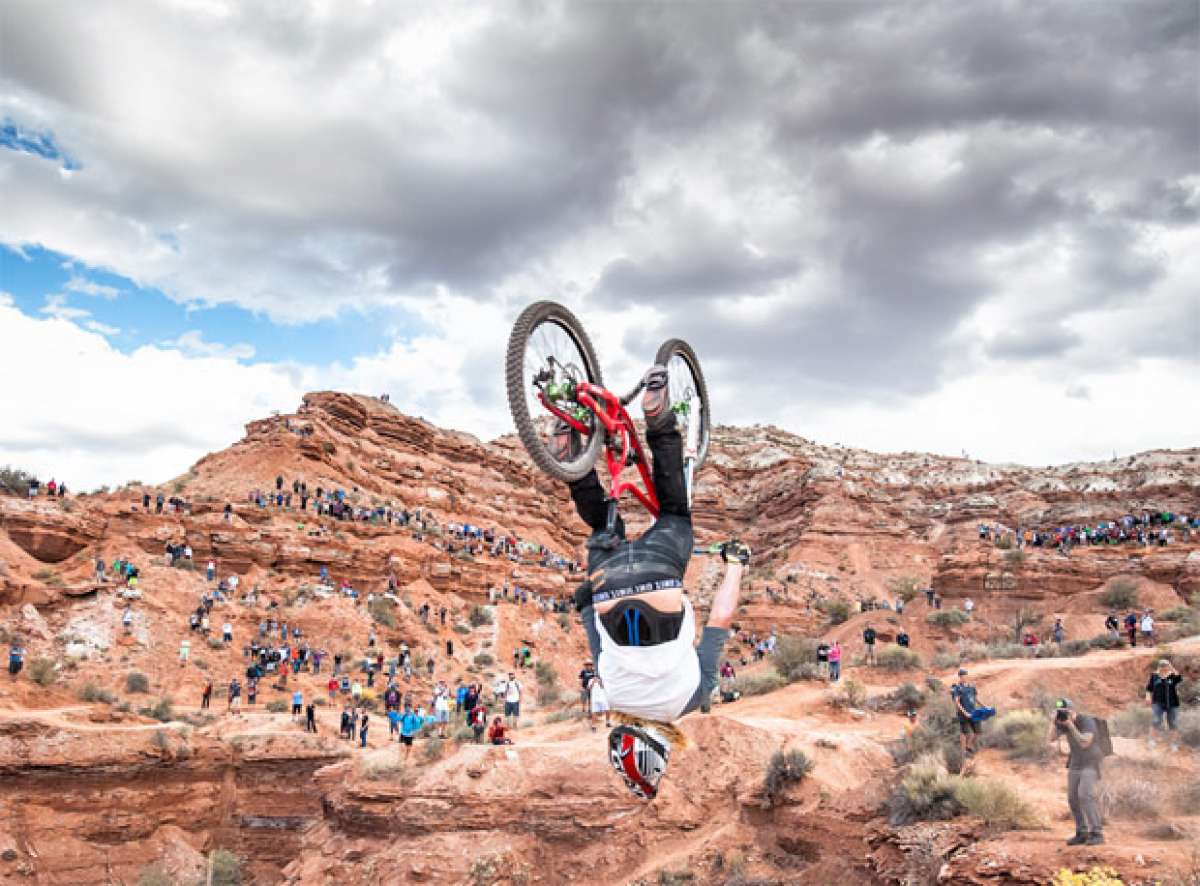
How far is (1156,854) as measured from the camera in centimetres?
875

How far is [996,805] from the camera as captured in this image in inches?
440

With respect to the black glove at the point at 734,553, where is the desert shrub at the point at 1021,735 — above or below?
below

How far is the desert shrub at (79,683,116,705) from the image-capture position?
24.1 meters

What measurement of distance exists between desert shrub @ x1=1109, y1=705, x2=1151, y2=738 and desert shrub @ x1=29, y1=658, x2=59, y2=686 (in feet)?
91.0

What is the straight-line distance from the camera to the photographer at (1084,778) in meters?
9.36

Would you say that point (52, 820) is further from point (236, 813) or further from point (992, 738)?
point (992, 738)

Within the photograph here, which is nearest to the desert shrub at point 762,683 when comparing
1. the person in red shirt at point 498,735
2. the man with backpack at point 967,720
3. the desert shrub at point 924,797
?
the person in red shirt at point 498,735

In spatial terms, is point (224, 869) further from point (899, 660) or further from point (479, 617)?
point (479, 617)

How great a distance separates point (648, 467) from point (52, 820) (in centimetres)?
1982

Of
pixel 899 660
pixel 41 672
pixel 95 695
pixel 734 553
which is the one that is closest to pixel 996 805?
pixel 734 553

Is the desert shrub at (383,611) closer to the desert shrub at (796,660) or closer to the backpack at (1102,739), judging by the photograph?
the desert shrub at (796,660)

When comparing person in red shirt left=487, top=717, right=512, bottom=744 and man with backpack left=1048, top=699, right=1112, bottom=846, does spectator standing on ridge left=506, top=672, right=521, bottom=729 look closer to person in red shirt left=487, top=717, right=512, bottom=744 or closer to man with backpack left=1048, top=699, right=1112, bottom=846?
person in red shirt left=487, top=717, right=512, bottom=744

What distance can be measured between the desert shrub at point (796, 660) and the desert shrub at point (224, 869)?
1625 cm

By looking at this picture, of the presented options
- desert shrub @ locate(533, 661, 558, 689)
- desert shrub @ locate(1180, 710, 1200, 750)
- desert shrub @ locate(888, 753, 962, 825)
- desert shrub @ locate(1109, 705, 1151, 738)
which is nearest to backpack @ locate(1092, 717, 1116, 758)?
desert shrub @ locate(888, 753, 962, 825)
